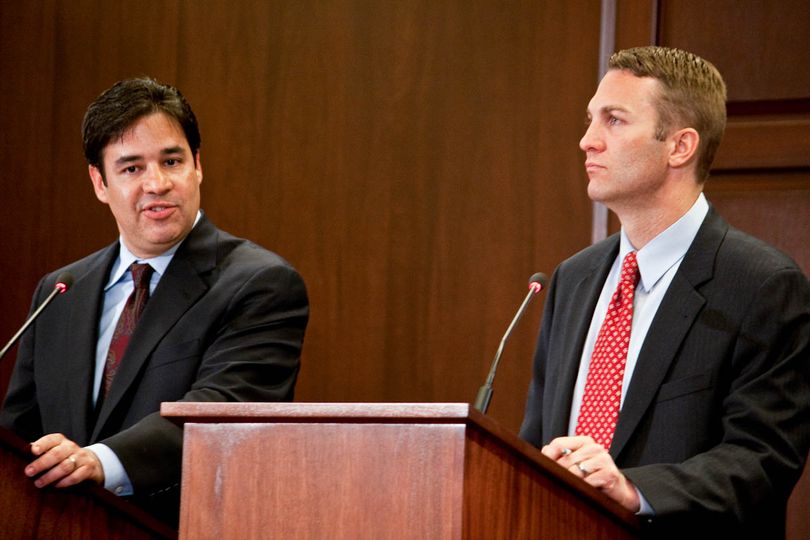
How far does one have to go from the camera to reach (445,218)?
4.23m

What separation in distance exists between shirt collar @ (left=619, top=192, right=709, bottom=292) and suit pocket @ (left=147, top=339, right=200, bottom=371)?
1.12m

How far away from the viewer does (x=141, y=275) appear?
11.4 feet

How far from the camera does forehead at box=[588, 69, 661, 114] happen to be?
2.94 meters

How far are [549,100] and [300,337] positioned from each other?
48.0 inches

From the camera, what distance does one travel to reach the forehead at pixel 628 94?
2.94 metres

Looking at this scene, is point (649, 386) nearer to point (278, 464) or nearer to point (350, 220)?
point (278, 464)

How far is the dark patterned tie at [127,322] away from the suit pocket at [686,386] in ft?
4.57

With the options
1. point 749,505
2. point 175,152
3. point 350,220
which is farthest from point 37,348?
point 749,505

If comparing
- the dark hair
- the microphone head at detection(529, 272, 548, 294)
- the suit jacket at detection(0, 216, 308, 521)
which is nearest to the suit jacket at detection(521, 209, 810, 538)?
the microphone head at detection(529, 272, 548, 294)

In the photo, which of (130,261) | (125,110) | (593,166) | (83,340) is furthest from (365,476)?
(125,110)

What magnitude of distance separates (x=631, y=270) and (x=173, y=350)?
45.6 inches

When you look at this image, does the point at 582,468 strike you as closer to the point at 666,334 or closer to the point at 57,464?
the point at 666,334

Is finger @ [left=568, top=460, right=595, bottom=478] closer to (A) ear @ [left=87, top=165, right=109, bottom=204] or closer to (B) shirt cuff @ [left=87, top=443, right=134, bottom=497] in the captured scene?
(B) shirt cuff @ [left=87, top=443, right=134, bottom=497]

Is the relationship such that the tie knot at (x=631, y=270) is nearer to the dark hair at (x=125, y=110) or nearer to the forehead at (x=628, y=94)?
the forehead at (x=628, y=94)
